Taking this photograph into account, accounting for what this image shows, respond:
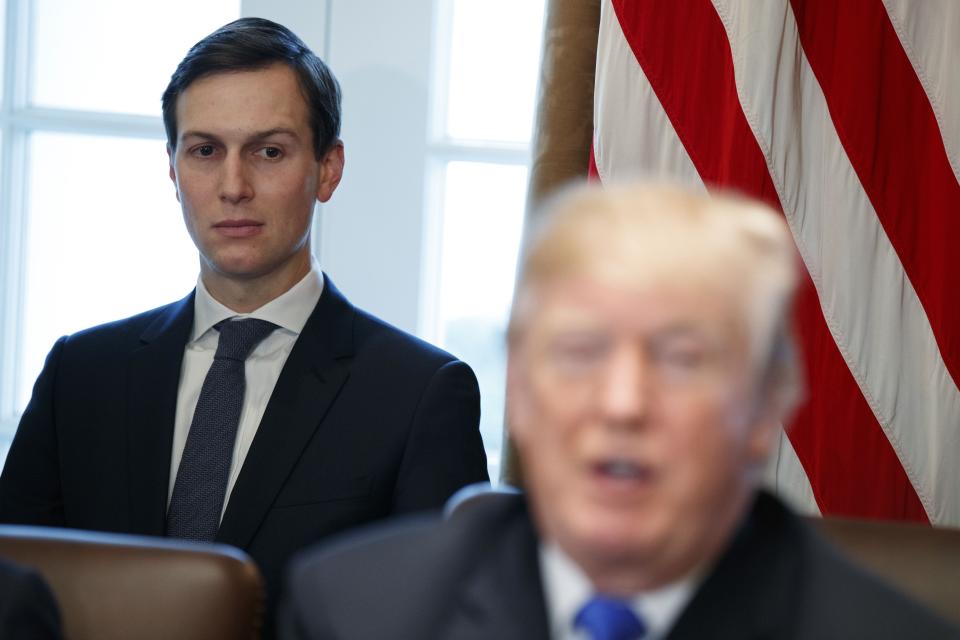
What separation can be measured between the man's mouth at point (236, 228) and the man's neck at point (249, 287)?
0.26ft

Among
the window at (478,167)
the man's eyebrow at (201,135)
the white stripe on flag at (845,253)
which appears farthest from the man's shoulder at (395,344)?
the white stripe on flag at (845,253)

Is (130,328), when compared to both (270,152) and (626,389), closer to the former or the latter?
(270,152)

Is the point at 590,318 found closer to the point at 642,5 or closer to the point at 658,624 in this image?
the point at 658,624

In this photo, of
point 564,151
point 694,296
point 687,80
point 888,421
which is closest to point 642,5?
point 687,80

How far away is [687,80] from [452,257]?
74cm

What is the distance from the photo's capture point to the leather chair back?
1474mm

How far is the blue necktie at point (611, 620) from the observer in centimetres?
97

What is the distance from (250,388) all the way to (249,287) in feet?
0.58

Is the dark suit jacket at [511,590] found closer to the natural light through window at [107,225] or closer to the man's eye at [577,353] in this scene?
the man's eye at [577,353]

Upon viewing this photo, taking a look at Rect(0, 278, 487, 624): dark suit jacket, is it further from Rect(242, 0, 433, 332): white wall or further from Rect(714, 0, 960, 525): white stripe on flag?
Rect(714, 0, 960, 525): white stripe on flag

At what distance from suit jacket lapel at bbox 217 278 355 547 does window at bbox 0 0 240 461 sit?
975 mm

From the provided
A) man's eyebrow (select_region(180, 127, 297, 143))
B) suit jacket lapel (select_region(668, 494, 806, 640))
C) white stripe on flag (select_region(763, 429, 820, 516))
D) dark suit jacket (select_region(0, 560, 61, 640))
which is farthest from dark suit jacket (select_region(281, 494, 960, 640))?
white stripe on flag (select_region(763, 429, 820, 516))

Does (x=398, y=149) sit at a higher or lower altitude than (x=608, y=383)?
higher

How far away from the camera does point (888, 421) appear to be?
2.47 m
